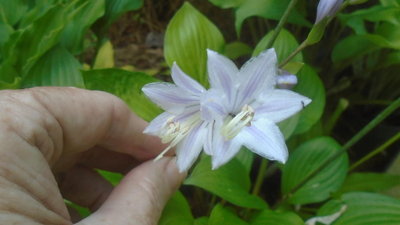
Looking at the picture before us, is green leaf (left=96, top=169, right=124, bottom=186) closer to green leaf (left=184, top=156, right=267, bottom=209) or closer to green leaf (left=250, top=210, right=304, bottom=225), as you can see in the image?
green leaf (left=184, top=156, right=267, bottom=209)

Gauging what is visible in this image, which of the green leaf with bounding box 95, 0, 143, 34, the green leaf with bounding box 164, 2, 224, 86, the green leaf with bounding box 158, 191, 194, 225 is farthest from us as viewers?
the green leaf with bounding box 95, 0, 143, 34

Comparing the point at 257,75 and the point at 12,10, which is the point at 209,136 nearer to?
the point at 257,75

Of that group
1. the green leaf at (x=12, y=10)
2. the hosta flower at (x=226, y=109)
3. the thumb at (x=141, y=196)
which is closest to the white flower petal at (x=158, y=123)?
the hosta flower at (x=226, y=109)

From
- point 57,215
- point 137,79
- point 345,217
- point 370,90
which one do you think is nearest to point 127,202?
point 57,215

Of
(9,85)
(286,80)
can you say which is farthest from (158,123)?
(9,85)

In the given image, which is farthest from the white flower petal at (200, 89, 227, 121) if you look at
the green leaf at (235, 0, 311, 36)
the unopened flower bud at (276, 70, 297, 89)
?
the green leaf at (235, 0, 311, 36)
